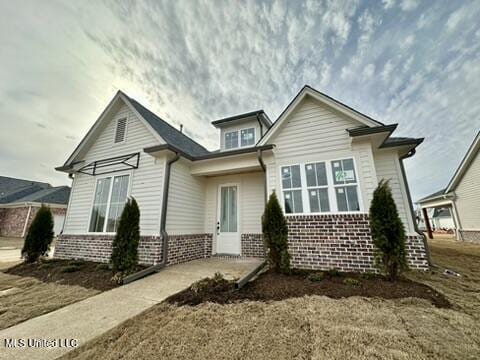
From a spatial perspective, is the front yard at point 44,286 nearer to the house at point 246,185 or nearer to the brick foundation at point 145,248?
the brick foundation at point 145,248

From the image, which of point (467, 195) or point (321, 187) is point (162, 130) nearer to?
point (321, 187)

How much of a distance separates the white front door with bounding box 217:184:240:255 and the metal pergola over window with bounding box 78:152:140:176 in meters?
3.35

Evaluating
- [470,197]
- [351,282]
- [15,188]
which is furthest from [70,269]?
[15,188]

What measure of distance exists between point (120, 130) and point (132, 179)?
7.89 feet

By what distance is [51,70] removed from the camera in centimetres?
657

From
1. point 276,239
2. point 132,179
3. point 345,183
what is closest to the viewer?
point 276,239

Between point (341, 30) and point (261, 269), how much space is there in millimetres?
8609

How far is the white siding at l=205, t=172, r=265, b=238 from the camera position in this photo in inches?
269

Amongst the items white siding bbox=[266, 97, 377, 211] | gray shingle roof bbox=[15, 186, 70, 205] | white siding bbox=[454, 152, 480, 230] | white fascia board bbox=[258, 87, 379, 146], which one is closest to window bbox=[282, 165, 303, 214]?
white siding bbox=[266, 97, 377, 211]

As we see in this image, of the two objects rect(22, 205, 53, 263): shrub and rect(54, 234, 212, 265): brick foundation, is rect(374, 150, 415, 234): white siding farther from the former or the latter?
rect(22, 205, 53, 263): shrub

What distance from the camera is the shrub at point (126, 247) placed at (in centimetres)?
454

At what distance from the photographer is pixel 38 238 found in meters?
6.41

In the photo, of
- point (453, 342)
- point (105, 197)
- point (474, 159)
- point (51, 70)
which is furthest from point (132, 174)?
A: point (474, 159)

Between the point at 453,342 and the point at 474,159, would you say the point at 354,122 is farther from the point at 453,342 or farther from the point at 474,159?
the point at 474,159
